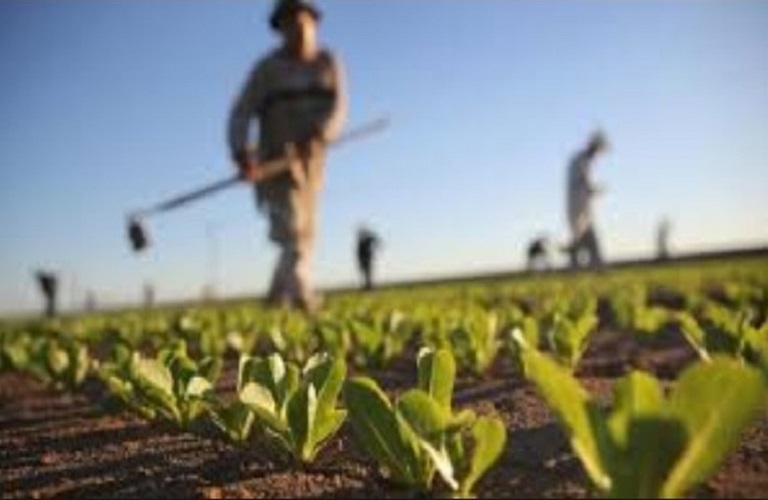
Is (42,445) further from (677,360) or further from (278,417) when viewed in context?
(677,360)

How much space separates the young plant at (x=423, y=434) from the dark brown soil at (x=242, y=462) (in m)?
0.08

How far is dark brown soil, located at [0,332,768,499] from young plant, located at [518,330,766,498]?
397 millimetres

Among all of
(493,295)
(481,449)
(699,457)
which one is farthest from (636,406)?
(493,295)

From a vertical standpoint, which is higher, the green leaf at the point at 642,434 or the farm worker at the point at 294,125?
the farm worker at the point at 294,125

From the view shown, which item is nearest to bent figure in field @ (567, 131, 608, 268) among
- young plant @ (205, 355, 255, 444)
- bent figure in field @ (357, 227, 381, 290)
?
bent figure in field @ (357, 227, 381, 290)

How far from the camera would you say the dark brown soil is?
2.04 meters

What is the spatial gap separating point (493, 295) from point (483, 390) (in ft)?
22.5

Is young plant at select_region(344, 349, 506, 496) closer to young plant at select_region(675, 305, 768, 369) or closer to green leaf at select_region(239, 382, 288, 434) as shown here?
green leaf at select_region(239, 382, 288, 434)

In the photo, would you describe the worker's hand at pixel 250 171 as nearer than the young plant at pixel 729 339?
No

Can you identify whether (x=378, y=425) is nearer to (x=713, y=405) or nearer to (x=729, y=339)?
(x=713, y=405)

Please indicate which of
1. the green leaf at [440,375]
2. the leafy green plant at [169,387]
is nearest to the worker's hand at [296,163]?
the leafy green plant at [169,387]

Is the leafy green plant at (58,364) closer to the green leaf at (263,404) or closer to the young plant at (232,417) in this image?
the young plant at (232,417)

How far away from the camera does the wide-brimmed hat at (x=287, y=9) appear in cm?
873

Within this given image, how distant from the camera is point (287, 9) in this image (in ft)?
28.9
